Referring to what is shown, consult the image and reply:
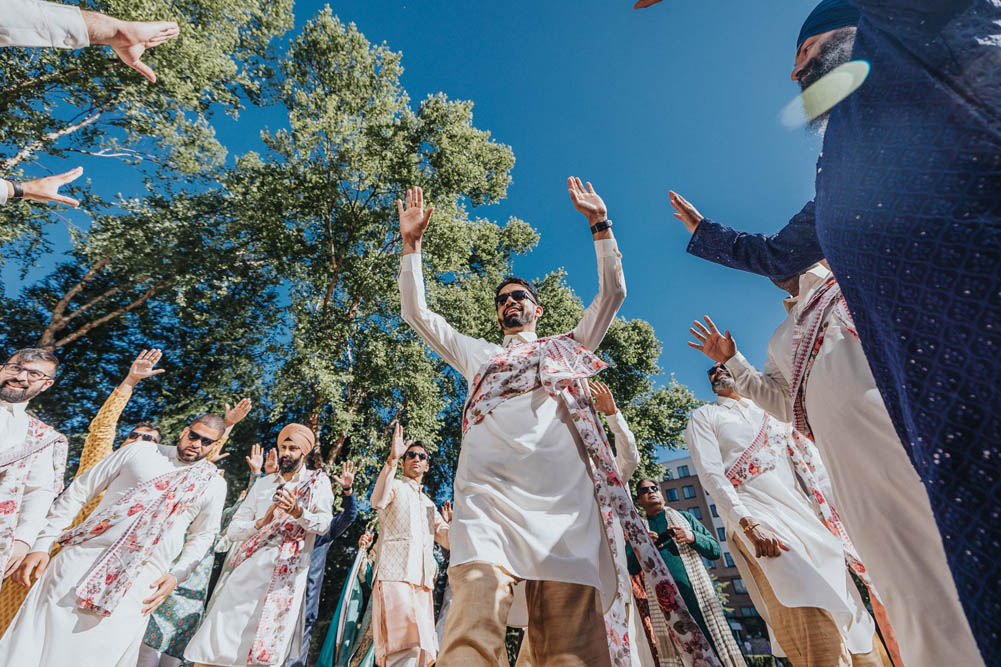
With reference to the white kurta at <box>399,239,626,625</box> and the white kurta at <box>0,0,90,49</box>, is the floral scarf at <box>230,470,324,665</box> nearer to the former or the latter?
the white kurta at <box>399,239,626,625</box>

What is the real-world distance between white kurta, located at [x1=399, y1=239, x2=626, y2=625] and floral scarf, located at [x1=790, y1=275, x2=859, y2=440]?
0.83 metres

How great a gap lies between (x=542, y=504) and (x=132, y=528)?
9.46 ft

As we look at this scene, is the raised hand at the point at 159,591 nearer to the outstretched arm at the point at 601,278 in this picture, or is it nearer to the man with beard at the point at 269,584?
the man with beard at the point at 269,584

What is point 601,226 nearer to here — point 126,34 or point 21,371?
point 126,34

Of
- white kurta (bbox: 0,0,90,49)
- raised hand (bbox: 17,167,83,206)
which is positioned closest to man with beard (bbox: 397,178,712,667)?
white kurta (bbox: 0,0,90,49)

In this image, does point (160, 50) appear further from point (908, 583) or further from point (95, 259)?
point (908, 583)

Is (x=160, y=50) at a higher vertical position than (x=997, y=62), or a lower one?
higher

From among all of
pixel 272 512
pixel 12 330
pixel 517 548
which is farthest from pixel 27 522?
pixel 12 330

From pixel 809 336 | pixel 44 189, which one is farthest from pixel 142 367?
pixel 809 336

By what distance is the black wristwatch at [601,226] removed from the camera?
2.51 metres

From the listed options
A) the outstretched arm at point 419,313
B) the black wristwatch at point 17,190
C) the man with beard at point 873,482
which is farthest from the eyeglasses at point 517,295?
the black wristwatch at point 17,190

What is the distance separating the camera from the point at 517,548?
5.98ft

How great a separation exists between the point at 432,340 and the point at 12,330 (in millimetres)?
13517

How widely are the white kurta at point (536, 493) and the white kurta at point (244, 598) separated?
2433 mm
